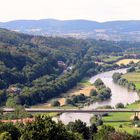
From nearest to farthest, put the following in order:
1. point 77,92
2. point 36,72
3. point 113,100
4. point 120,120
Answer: point 120,120, point 113,100, point 77,92, point 36,72

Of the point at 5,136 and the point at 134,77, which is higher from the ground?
the point at 5,136

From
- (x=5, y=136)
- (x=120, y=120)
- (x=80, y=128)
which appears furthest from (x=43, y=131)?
(x=120, y=120)

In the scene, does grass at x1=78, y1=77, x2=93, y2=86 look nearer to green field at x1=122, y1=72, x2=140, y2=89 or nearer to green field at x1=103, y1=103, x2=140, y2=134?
green field at x1=122, y1=72, x2=140, y2=89

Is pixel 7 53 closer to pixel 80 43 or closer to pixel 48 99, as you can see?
pixel 48 99

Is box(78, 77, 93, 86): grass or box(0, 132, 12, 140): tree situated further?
box(78, 77, 93, 86): grass

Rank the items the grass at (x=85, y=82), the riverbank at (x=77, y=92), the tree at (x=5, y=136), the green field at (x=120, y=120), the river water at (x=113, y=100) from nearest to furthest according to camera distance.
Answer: the tree at (x=5, y=136)
the green field at (x=120, y=120)
the river water at (x=113, y=100)
the riverbank at (x=77, y=92)
the grass at (x=85, y=82)

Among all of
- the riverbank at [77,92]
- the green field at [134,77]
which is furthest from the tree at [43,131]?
the green field at [134,77]

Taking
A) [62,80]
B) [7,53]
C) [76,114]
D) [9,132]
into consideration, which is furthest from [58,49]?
[9,132]

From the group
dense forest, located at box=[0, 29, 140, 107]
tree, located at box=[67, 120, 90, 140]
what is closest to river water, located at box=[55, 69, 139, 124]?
dense forest, located at box=[0, 29, 140, 107]

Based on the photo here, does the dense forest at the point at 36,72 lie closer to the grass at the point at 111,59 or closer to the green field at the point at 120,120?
the grass at the point at 111,59

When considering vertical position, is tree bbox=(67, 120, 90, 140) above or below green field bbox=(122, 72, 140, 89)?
above

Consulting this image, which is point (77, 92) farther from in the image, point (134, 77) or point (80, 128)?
point (80, 128)

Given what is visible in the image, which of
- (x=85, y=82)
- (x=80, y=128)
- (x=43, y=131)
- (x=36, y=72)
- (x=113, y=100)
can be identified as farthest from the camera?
(x=85, y=82)
